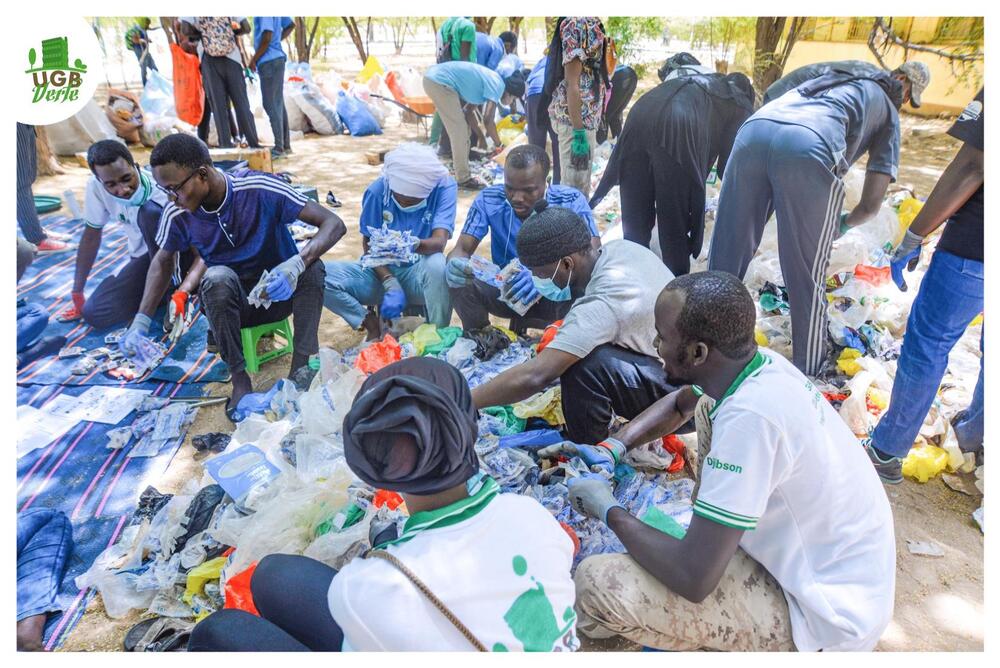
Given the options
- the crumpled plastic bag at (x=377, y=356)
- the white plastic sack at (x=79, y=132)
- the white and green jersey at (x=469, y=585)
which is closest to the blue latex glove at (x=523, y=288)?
the crumpled plastic bag at (x=377, y=356)

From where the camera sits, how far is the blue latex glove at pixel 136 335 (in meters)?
3.46

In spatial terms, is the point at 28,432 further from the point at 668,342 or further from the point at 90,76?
the point at 668,342

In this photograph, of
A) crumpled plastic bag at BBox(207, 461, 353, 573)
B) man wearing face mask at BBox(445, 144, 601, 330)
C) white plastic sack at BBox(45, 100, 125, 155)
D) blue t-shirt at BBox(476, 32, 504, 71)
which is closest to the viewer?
crumpled plastic bag at BBox(207, 461, 353, 573)

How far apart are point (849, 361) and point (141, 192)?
13.1 feet

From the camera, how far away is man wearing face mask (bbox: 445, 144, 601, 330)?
330 centimetres

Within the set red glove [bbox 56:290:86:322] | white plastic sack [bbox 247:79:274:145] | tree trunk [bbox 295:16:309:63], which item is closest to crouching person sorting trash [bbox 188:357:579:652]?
red glove [bbox 56:290:86:322]

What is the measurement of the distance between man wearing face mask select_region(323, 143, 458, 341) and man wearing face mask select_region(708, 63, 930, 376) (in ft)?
5.33

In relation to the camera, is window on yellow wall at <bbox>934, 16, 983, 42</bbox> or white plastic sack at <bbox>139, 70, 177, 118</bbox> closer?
window on yellow wall at <bbox>934, 16, 983, 42</bbox>

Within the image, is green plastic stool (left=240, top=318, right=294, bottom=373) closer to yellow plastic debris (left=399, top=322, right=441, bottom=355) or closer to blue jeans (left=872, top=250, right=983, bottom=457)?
yellow plastic debris (left=399, top=322, right=441, bottom=355)

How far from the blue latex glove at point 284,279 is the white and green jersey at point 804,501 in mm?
2363

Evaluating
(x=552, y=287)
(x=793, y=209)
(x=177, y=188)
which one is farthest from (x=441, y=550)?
(x=793, y=209)

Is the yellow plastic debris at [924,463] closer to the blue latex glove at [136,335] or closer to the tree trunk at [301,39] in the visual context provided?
the blue latex glove at [136,335]

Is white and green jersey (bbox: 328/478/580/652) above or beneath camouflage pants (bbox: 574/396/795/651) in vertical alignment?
above

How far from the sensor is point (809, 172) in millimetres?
3027
